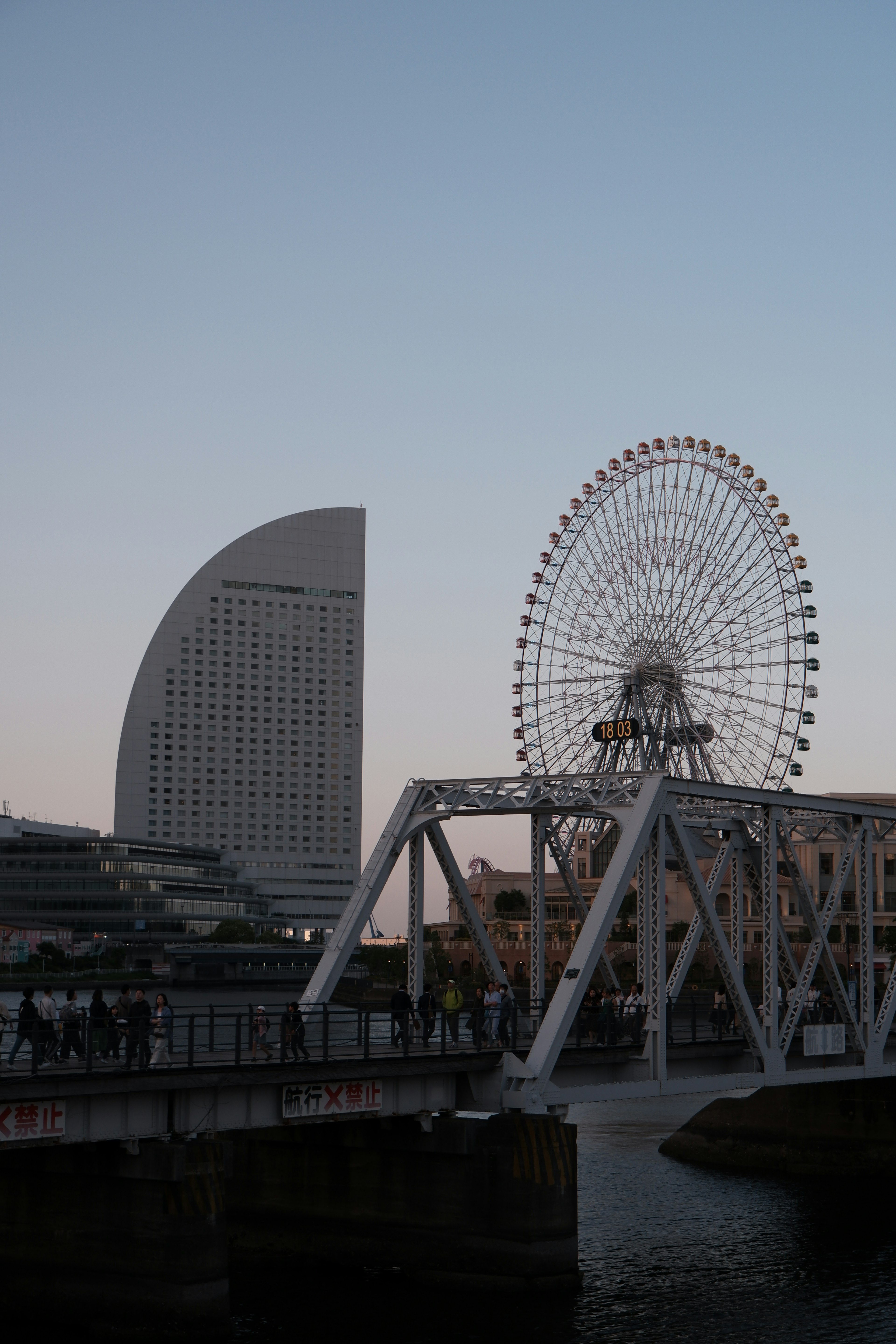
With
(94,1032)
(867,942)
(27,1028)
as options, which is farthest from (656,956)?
(27,1028)

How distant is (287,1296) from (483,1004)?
8400 mm

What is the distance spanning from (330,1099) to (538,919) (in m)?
10.1

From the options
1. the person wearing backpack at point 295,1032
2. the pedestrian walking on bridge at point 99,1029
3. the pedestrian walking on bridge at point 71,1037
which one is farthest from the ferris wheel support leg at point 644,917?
the pedestrian walking on bridge at point 71,1037

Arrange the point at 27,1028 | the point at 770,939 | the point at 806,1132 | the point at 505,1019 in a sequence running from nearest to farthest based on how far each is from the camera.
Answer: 1. the point at 27,1028
2. the point at 505,1019
3. the point at 770,939
4. the point at 806,1132

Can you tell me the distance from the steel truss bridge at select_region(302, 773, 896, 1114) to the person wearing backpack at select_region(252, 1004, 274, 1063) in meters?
2.57

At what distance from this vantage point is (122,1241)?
98.3ft

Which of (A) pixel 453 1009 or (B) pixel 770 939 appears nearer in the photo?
(A) pixel 453 1009

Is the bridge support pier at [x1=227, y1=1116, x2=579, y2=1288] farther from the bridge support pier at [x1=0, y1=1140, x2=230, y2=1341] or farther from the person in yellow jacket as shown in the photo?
the bridge support pier at [x1=0, y1=1140, x2=230, y2=1341]

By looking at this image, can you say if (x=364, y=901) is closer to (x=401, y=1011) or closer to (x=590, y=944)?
(x=401, y=1011)

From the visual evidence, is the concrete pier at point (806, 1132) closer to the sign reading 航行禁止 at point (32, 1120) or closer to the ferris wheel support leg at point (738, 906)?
the ferris wheel support leg at point (738, 906)

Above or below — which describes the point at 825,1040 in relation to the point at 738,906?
below

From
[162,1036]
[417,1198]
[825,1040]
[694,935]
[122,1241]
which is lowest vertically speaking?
[417,1198]

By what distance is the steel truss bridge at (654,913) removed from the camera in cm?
3694

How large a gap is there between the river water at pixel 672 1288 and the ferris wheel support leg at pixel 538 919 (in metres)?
6.88
